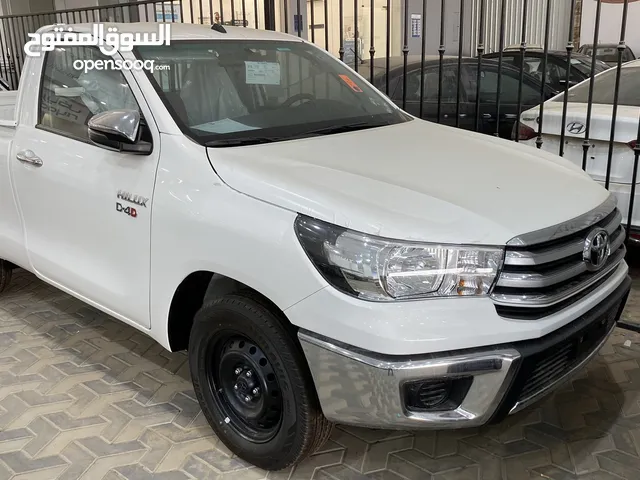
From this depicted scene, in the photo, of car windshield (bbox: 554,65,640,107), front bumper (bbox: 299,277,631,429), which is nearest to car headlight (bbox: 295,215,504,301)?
front bumper (bbox: 299,277,631,429)

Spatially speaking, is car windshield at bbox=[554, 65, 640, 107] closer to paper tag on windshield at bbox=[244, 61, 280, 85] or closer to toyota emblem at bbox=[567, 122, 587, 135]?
toyota emblem at bbox=[567, 122, 587, 135]

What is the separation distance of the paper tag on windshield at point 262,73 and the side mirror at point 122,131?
0.72 meters

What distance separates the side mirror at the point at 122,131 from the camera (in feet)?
7.91

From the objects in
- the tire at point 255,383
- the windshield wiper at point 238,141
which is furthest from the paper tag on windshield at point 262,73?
the tire at point 255,383

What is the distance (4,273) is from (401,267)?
3.35 metres

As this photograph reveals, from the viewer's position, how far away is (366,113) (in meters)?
3.17

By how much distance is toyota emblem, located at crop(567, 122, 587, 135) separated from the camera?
4192mm

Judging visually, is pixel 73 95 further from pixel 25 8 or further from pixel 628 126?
pixel 25 8

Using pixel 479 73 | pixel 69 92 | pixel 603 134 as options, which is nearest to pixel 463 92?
pixel 603 134

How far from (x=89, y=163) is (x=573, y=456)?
2.44m

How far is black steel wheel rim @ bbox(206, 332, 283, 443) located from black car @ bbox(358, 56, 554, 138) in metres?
4.44

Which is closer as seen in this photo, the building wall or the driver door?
the driver door

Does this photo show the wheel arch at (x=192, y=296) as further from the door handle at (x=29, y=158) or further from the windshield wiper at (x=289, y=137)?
the door handle at (x=29, y=158)

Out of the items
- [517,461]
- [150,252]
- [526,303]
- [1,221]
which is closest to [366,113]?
[150,252]
